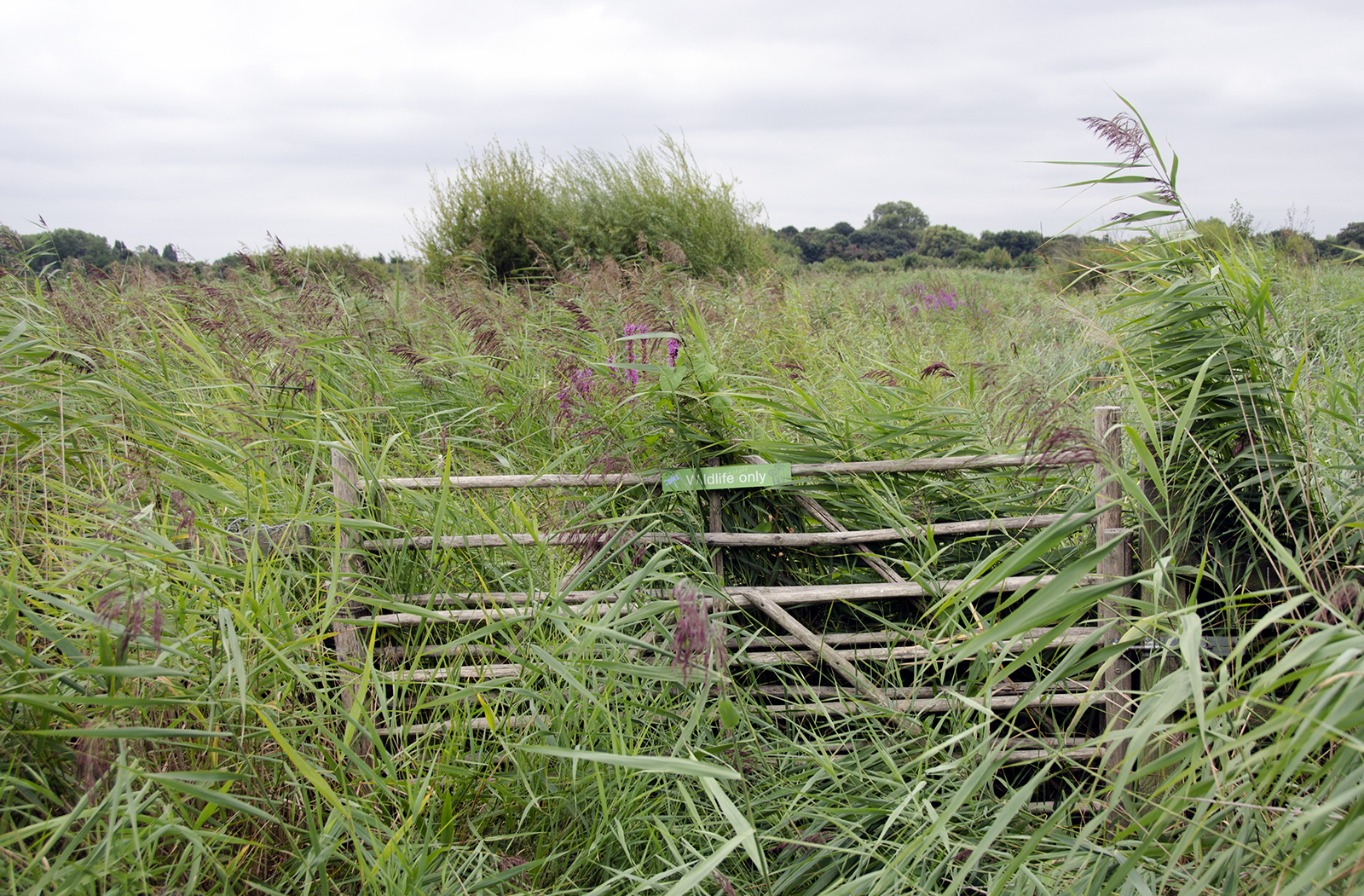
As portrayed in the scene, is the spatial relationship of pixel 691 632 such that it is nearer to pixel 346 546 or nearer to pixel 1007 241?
pixel 346 546

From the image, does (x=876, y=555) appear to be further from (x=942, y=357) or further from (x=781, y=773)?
(x=942, y=357)

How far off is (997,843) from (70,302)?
476 cm

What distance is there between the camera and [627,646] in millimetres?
2246

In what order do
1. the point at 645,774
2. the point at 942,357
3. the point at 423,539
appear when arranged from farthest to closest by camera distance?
the point at 942,357, the point at 423,539, the point at 645,774

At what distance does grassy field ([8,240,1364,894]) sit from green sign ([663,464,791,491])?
106 mm

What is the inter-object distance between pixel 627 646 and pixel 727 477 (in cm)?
73

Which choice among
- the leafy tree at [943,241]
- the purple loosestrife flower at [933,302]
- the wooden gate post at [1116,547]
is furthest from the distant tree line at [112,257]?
the leafy tree at [943,241]

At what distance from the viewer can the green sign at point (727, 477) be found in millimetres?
2605

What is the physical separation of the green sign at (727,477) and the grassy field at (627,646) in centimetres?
11

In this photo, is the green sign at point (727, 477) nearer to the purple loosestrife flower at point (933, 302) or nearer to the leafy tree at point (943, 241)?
the purple loosestrife flower at point (933, 302)

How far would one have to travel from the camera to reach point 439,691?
2.43 m

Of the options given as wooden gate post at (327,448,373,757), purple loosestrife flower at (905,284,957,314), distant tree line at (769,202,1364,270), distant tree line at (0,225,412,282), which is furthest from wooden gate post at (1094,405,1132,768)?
distant tree line at (769,202,1364,270)

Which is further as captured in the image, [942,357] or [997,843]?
[942,357]

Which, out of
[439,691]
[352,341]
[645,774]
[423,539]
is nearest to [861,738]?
[645,774]
